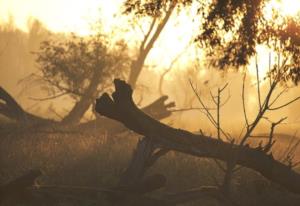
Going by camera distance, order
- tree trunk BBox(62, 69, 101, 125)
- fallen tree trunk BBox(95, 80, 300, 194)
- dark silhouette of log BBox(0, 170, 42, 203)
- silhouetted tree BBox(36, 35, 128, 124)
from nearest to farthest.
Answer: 1. dark silhouette of log BBox(0, 170, 42, 203)
2. fallen tree trunk BBox(95, 80, 300, 194)
3. tree trunk BBox(62, 69, 101, 125)
4. silhouetted tree BBox(36, 35, 128, 124)

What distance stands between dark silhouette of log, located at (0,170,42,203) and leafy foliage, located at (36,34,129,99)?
50.1 ft

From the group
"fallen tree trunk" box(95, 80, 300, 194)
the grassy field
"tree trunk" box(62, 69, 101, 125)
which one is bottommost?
the grassy field

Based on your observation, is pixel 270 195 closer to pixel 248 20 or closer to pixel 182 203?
pixel 182 203

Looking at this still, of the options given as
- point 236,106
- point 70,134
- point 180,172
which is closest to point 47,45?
point 70,134

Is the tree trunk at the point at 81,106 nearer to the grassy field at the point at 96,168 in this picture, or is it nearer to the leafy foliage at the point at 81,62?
the leafy foliage at the point at 81,62

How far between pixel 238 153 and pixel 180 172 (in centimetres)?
296

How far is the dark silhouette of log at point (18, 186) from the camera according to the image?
10.2m

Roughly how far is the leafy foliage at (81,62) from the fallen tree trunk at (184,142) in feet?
46.2

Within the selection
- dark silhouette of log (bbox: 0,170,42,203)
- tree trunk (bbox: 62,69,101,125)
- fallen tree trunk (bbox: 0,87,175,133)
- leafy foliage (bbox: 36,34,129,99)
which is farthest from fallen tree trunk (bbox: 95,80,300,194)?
leafy foliage (bbox: 36,34,129,99)

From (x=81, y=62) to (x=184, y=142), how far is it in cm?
1561

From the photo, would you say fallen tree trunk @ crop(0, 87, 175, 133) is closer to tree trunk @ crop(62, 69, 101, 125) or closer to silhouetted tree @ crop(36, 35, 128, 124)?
tree trunk @ crop(62, 69, 101, 125)

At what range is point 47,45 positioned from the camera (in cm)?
2608

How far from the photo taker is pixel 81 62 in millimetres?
26391

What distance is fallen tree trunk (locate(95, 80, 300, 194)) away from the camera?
11.5 m
